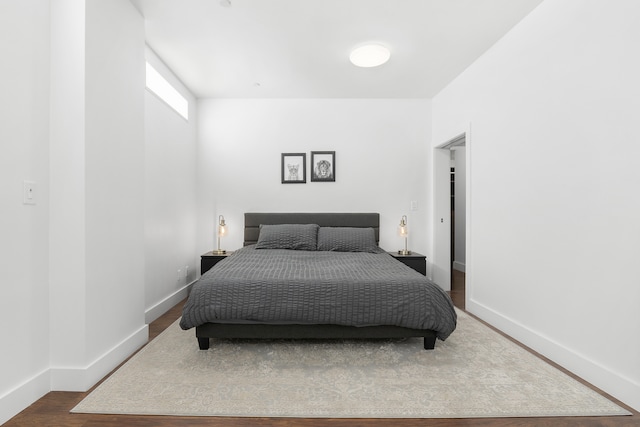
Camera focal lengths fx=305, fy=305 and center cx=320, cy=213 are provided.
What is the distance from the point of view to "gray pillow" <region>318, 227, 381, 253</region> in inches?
147

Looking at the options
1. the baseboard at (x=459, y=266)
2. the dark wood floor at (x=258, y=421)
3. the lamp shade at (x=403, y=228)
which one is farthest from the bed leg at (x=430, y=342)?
the baseboard at (x=459, y=266)

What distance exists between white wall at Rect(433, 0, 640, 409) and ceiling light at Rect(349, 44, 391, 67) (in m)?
1.05

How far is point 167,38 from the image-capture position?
9.24ft

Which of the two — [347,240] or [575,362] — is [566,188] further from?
[347,240]

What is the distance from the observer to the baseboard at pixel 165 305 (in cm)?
293

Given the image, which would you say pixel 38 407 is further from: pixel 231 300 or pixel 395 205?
pixel 395 205

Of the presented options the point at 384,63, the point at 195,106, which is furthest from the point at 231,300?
the point at 195,106

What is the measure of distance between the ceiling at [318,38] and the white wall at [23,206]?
1.05m

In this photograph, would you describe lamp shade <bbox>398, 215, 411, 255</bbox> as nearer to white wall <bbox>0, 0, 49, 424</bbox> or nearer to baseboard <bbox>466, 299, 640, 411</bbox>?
A: baseboard <bbox>466, 299, 640, 411</bbox>

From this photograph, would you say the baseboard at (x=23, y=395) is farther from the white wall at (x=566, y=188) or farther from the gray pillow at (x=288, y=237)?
the white wall at (x=566, y=188)

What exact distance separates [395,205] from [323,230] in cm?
117

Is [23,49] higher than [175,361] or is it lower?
higher

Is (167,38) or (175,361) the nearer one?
(175,361)

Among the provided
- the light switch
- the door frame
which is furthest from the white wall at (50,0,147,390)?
the door frame
